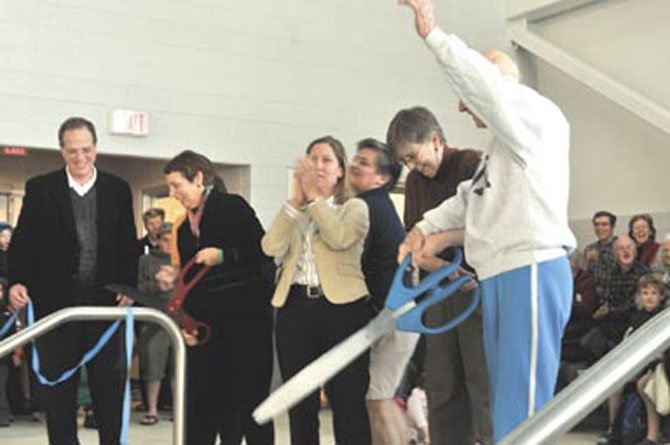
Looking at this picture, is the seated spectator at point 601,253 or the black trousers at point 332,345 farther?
the seated spectator at point 601,253

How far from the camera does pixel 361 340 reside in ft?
7.29

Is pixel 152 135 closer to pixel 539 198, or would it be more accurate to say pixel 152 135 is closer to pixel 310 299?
pixel 310 299

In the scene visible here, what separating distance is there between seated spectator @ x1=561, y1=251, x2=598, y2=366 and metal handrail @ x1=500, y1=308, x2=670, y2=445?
5.76 meters

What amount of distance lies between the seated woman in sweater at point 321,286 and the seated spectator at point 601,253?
4.22 meters

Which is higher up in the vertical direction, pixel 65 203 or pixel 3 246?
pixel 65 203

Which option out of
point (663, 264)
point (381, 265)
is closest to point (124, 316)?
point (381, 265)

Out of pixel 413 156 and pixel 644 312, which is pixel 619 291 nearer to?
pixel 644 312

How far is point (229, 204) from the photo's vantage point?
386 centimetres

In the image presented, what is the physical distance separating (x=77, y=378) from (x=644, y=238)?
515 cm

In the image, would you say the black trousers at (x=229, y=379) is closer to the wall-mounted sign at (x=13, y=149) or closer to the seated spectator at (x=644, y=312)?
the seated spectator at (x=644, y=312)

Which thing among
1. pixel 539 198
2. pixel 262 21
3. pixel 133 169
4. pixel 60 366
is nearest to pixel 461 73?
pixel 539 198

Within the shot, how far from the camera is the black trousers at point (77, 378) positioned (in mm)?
3518

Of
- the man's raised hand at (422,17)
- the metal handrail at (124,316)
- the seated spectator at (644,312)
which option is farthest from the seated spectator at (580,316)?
the man's raised hand at (422,17)

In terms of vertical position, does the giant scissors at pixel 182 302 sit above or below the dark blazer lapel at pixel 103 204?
below
